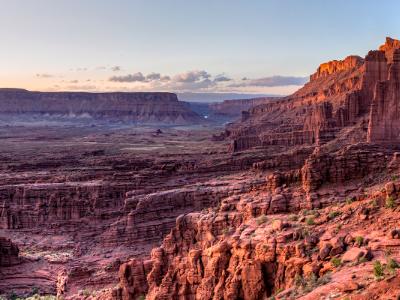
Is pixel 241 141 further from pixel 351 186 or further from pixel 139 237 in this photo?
pixel 351 186

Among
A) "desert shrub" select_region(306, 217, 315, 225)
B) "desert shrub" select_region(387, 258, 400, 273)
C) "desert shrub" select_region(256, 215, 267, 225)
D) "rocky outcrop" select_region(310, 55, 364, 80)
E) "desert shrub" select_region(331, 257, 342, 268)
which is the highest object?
"rocky outcrop" select_region(310, 55, 364, 80)

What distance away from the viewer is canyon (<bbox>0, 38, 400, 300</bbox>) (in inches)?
639

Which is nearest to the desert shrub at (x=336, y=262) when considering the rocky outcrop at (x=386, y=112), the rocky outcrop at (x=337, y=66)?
the rocky outcrop at (x=386, y=112)

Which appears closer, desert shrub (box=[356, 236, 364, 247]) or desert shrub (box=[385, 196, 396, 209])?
desert shrub (box=[356, 236, 364, 247])

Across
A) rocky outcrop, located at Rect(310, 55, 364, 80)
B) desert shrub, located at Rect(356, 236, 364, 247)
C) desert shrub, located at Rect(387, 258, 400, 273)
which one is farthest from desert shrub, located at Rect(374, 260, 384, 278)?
rocky outcrop, located at Rect(310, 55, 364, 80)

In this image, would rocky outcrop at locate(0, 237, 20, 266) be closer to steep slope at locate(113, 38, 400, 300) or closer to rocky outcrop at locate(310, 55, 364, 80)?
steep slope at locate(113, 38, 400, 300)

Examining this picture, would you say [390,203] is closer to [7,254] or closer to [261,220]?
[261,220]

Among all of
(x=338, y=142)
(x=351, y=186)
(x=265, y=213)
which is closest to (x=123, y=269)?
(x=265, y=213)

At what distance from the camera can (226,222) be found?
23.5 meters

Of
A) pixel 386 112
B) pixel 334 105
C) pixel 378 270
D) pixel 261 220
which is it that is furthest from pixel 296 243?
pixel 334 105

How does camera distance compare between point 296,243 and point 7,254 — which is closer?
point 296,243

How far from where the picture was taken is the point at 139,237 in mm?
39781

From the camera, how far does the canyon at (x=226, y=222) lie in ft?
53.3

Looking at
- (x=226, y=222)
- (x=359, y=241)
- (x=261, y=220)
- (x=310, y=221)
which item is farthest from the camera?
(x=226, y=222)
